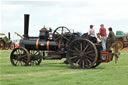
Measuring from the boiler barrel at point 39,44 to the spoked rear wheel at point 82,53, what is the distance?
1101 mm

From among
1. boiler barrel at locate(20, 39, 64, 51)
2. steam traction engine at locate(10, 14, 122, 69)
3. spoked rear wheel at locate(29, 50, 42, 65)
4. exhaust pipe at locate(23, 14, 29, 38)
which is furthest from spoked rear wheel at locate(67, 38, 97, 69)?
exhaust pipe at locate(23, 14, 29, 38)

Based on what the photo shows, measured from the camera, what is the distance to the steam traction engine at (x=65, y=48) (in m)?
14.4

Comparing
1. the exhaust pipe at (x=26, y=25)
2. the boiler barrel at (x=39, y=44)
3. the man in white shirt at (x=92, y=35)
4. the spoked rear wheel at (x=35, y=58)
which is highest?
the exhaust pipe at (x=26, y=25)

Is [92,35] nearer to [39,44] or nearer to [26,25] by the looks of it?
[39,44]

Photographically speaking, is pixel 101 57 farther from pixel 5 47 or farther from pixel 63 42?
pixel 5 47

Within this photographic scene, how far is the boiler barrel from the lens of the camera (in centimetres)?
1591

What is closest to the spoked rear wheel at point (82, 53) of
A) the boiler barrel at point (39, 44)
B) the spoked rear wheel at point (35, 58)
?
the boiler barrel at point (39, 44)

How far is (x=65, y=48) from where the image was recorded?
15664 millimetres

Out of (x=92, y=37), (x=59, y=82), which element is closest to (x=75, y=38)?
(x=92, y=37)

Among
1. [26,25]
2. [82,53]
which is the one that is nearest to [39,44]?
[26,25]

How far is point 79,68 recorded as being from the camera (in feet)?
47.6

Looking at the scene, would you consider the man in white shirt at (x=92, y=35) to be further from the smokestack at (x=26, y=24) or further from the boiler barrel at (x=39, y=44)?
the smokestack at (x=26, y=24)

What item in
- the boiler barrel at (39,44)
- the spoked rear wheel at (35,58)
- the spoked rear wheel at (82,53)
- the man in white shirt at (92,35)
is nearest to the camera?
the spoked rear wheel at (82,53)

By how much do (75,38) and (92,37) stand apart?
0.76 metres
